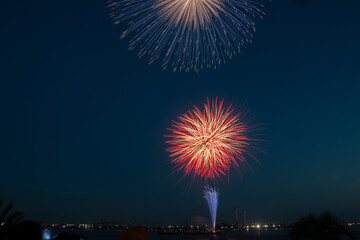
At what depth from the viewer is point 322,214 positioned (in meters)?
17.9

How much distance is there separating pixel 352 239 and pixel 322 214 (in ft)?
6.03

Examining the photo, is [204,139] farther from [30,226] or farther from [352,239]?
[30,226]

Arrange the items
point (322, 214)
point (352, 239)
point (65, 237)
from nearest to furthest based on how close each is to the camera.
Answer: point (65, 237), point (352, 239), point (322, 214)

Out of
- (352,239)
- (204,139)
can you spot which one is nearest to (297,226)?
(352,239)

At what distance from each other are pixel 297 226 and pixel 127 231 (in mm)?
17129

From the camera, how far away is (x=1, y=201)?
1722cm

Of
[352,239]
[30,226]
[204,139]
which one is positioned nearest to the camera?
[30,226]

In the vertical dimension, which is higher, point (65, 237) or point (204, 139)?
point (204, 139)

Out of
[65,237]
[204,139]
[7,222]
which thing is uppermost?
[204,139]

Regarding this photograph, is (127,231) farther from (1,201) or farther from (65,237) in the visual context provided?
(1,201)

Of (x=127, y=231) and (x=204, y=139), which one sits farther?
(x=204, y=139)

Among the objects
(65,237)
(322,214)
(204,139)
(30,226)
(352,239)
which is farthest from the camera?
(204,139)

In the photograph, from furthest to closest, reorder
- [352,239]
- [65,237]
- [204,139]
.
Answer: [204,139]
[352,239]
[65,237]

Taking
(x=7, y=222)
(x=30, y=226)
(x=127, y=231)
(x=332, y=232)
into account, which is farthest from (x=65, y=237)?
(x=332, y=232)
